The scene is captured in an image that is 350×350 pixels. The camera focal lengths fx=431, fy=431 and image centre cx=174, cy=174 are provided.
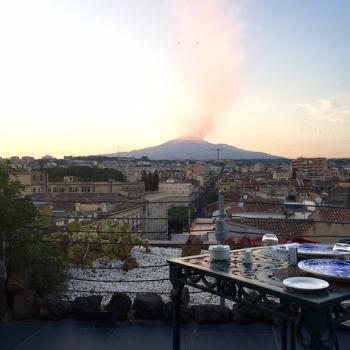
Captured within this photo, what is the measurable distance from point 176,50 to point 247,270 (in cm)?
658

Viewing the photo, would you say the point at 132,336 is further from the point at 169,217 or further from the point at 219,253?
the point at 169,217

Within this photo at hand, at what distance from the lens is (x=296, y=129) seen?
16719mm

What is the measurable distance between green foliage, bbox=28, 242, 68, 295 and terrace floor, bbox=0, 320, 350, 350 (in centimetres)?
33

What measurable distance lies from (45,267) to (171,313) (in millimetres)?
1041

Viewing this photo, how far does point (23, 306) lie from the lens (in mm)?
3088

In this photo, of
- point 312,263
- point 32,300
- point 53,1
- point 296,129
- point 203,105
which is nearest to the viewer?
point 312,263

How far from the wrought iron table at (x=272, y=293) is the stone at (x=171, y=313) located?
969 mm

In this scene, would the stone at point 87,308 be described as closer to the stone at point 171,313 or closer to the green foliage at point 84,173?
the stone at point 171,313

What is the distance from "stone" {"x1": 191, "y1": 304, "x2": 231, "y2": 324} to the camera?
2932 millimetres

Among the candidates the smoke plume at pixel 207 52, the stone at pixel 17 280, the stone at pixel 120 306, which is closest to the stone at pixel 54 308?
the stone at pixel 17 280

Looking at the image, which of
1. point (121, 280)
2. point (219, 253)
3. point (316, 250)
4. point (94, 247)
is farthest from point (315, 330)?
point (94, 247)

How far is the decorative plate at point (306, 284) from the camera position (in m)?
1.26

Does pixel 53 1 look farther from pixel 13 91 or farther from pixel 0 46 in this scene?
pixel 13 91

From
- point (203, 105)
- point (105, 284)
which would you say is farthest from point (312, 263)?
point (203, 105)
